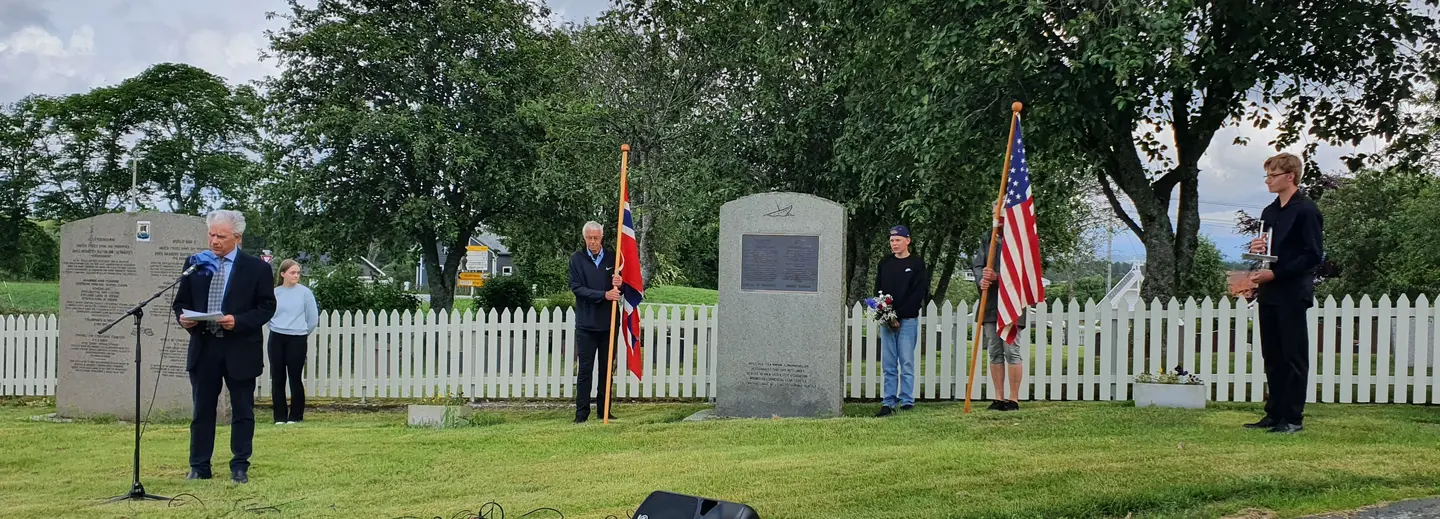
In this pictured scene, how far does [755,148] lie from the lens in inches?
620

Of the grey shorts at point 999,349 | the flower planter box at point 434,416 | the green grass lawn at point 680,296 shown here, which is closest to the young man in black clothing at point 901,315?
the grey shorts at point 999,349

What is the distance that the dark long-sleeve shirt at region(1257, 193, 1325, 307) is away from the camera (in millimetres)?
6918

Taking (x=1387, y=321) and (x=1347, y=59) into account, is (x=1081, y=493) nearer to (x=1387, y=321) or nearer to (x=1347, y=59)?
(x=1387, y=321)

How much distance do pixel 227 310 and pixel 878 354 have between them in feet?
22.9

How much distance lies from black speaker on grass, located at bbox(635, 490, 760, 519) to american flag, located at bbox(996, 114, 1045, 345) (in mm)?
5720

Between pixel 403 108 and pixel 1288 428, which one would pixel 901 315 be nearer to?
pixel 1288 428

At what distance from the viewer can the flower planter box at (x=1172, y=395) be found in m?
9.26

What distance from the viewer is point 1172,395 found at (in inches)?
366

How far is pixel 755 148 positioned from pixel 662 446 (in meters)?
8.45

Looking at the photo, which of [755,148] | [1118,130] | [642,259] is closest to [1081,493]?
[1118,130]

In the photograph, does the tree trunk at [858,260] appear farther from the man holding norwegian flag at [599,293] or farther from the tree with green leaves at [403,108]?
the man holding norwegian flag at [599,293]

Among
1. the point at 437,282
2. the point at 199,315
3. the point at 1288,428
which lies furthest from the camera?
the point at 437,282

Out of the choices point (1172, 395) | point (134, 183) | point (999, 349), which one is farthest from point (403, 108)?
point (134, 183)

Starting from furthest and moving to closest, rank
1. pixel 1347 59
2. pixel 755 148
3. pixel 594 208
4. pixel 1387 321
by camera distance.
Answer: pixel 594 208
pixel 755 148
pixel 1347 59
pixel 1387 321
